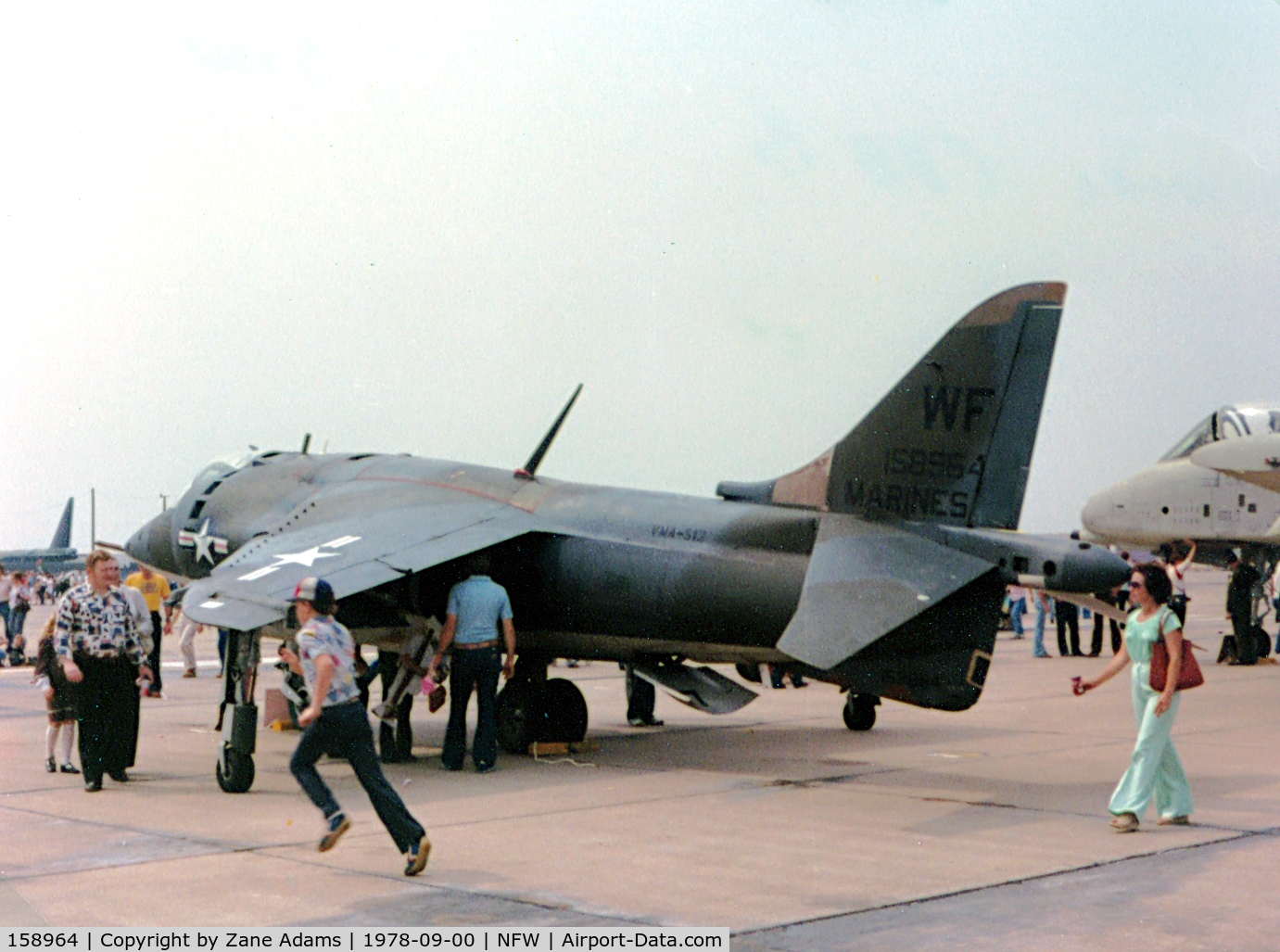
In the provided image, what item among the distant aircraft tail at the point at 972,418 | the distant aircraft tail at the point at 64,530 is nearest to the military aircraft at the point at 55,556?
the distant aircraft tail at the point at 64,530

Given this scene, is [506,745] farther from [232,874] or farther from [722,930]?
[722,930]

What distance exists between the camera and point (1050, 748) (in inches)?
530

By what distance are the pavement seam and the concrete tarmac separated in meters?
0.02

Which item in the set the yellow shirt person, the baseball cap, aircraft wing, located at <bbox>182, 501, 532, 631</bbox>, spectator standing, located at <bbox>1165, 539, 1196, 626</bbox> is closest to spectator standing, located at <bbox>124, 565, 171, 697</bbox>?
the yellow shirt person

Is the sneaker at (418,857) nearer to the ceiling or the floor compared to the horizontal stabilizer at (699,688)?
nearer to the floor

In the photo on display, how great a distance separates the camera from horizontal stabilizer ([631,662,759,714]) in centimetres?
1299

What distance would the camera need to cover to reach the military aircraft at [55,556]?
322ft

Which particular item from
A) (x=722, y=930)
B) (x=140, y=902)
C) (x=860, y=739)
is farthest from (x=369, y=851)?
(x=860, y=739)

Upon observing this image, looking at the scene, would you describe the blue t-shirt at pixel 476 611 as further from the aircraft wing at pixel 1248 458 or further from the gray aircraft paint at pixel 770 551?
the aircraft wing at pixel 1248 458

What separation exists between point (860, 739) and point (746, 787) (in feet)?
11.2

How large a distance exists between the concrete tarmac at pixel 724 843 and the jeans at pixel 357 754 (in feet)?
1.01

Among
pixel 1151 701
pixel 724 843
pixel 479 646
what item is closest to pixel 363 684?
pixel 479 646

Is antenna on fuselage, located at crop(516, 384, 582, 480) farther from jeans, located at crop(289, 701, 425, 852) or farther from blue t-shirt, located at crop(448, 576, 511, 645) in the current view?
jeans, located at crop(289, 701, 425, 852)
